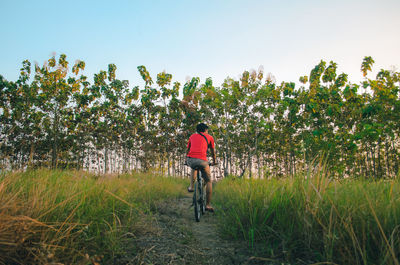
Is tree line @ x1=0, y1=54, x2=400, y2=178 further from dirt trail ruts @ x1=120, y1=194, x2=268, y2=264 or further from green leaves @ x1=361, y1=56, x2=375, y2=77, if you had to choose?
dirt trail ruts @ x1=120, y1=194, x2=268, y2=264

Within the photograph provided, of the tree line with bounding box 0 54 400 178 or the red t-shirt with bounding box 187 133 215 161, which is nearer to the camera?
the red t-shirt with bounding box 187 133 215 161

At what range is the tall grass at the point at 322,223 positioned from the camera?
1.88 metres

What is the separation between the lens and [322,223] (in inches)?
92.3

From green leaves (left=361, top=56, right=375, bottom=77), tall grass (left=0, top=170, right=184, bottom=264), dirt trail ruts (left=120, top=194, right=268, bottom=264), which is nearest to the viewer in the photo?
tall grass (left=0, top=170, right=184, bottom=264)

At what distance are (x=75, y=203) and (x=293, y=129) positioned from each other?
2204cm

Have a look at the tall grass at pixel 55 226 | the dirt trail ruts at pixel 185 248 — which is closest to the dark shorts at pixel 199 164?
the dirt trail ruts at pixel 185 248

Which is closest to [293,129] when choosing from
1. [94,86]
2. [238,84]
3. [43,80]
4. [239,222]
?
[238,84]

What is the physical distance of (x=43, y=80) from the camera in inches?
805

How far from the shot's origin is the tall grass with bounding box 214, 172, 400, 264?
1.88 meters

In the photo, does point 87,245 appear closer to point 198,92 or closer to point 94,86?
point 198,92

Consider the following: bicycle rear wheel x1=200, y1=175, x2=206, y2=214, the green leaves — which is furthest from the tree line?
bicycle rear wheel x1=200, y1=175, x2=206, y2=214

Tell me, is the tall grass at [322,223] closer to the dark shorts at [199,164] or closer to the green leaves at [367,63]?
the dark shorts at [199,164]

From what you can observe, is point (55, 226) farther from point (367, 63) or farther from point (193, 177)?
point (367, 63)

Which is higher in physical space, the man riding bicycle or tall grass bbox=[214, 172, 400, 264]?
the man riding bicycle
